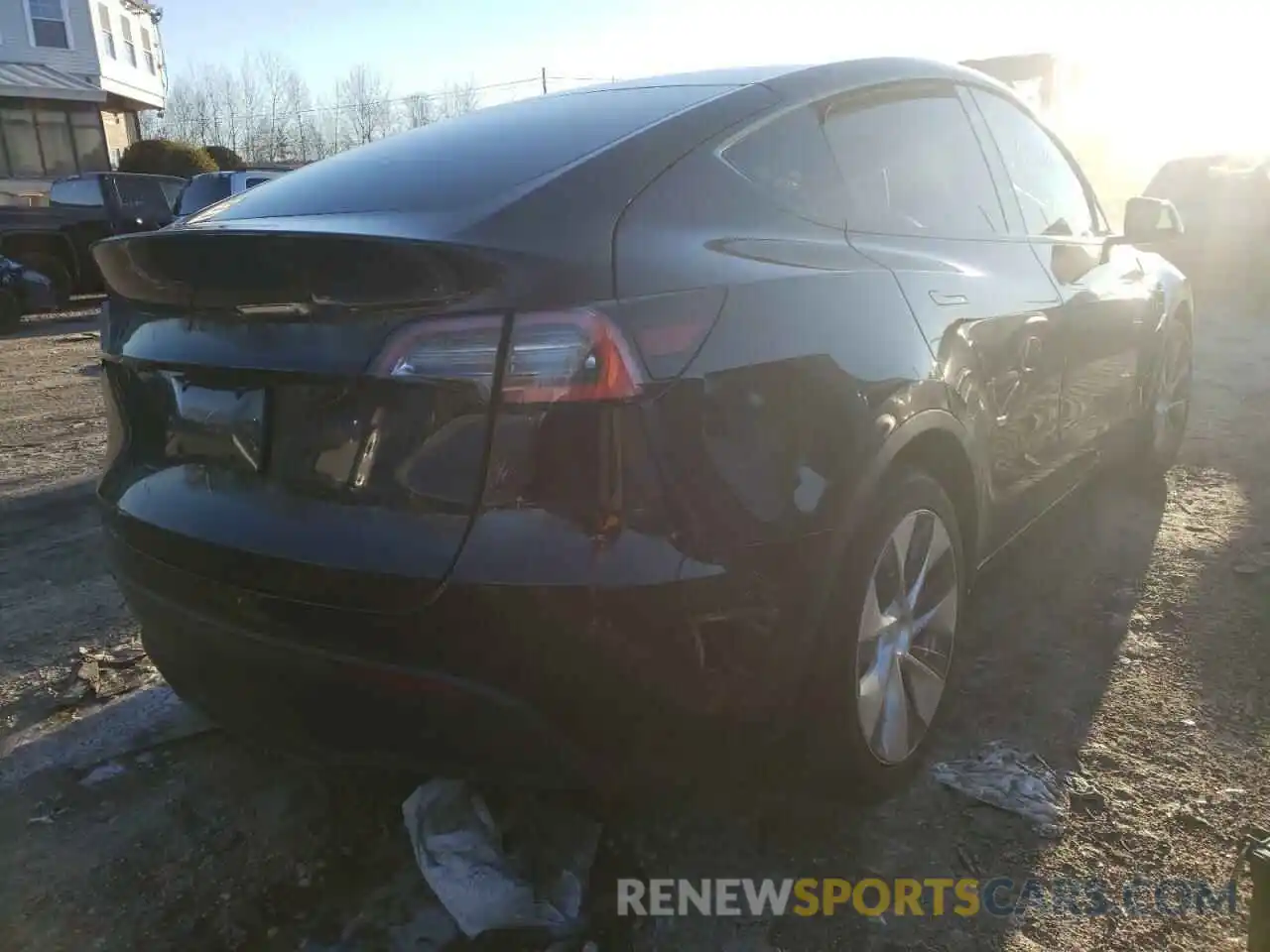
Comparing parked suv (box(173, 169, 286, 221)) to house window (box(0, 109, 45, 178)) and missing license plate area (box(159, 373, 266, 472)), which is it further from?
house window (box(0, 109, 45, 178))

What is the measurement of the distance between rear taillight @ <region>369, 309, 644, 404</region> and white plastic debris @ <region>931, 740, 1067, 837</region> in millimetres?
1482

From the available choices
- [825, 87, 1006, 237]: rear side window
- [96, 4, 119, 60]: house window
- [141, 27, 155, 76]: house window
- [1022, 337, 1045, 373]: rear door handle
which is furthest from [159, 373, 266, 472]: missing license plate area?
[141, 27, 155, 76]: house window

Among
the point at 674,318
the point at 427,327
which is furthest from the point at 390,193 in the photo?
the point at 674,318

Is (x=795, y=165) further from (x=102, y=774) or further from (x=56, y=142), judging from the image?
(x=56, y=142)

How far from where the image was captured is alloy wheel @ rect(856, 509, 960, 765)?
2.17 metres

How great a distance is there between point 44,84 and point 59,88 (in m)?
0.35

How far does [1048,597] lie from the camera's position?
11.7 feet

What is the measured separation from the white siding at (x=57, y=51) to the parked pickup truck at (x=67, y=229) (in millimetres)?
17241

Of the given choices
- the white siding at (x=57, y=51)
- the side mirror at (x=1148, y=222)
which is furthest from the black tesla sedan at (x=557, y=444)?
the white siding at (x=57, y=51)

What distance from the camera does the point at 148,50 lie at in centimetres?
3259

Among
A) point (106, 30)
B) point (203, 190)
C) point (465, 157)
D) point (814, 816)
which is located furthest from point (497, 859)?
point (106, 30)

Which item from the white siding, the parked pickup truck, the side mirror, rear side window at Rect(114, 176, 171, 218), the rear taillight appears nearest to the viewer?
the rear taillight

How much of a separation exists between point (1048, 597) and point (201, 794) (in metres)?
2.82

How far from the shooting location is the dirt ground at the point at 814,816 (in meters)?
2.01
